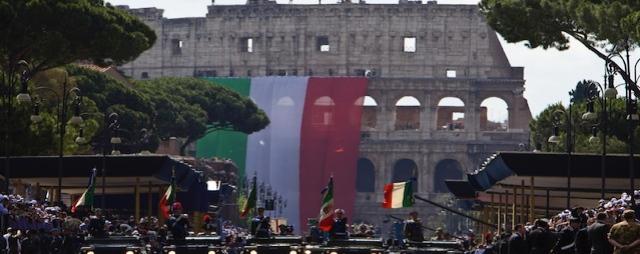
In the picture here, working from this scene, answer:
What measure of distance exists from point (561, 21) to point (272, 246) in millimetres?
24448

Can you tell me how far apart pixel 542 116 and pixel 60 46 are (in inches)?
1864

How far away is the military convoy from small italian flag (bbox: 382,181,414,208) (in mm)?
8965

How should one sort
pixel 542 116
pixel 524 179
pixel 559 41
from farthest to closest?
pixel 542 116 < pixel 559 41 < pixel 524 179

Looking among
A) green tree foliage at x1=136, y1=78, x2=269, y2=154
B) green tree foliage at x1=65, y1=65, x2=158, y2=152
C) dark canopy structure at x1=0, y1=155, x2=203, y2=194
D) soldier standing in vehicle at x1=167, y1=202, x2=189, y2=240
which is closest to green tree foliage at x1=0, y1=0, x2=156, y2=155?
dark canopy structure at x1=0, y1=155, x2=203, y2=194

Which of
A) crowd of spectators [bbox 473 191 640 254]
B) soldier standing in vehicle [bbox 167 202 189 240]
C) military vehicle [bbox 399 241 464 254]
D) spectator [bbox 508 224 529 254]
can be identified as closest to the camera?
crowd of spectators [bbox 473 191 640 254]

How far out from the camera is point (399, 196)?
2479 inches

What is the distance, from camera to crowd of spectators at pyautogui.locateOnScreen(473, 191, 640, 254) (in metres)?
35.2

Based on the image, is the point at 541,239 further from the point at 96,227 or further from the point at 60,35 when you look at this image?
the point at 60,35

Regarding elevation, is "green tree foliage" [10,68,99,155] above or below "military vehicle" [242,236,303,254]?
above

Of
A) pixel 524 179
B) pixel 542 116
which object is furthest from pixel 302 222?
pixel 524 179

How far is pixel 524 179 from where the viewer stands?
65375 millimetres

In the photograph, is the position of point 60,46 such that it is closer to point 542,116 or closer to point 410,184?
point 410,184

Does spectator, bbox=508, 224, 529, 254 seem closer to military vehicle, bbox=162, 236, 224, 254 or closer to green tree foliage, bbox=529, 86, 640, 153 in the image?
military vehicle, bbox=162, 236, 224, 254

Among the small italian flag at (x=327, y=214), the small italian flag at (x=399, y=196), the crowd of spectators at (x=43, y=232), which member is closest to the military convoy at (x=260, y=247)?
the crowd of spectators at (x=43, y=232)
